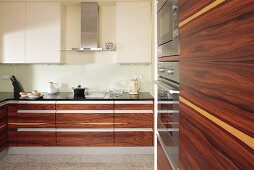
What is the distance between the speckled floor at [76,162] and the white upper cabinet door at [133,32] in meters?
1.43

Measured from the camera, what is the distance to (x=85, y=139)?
354 centimetres

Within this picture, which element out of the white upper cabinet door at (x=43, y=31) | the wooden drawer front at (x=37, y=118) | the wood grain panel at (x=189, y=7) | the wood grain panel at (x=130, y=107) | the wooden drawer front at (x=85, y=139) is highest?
the white upper cabinet door at (x=43, y=31)

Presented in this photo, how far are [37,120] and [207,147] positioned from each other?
3057mm

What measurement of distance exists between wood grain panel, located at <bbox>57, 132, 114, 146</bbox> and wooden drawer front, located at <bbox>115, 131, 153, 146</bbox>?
10 centimetres

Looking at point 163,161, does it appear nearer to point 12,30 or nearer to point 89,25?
point 89,25

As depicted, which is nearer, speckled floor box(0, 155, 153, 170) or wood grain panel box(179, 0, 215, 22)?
wood grain panel box(179, 0, 215, 22)

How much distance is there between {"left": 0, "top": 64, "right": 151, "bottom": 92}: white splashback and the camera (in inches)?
164

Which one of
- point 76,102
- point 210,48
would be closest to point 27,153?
point 76,102

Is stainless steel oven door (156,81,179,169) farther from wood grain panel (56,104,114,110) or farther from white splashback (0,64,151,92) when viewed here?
white splashback (0,64,151,92)

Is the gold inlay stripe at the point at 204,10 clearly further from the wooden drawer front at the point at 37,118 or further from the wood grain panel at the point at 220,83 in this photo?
the wooden drawer front at the point at 37,118

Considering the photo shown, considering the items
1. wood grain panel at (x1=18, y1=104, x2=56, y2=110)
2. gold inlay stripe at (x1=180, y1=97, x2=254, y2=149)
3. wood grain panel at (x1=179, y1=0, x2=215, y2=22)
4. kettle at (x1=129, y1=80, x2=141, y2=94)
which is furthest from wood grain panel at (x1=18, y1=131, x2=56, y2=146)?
gold inlay stripe at (x1=180, y1=97, x2=254, y2=149)

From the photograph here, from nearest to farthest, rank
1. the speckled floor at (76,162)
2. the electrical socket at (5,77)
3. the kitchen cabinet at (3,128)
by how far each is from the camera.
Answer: the speckled floor at (76,162)
the kitchen cabinet at (3,128)
the electrical socket at (5,77)

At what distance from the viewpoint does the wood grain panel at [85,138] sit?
3.53 meters

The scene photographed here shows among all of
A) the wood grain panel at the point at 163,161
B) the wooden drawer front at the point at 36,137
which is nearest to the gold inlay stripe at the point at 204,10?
the wood grain panel at the point at 163,161
